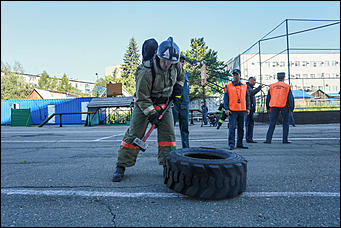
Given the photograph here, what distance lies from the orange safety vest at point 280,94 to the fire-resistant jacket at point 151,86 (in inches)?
167

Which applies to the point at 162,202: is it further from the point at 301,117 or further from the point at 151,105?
the point at 301,117

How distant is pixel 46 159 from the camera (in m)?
4.22

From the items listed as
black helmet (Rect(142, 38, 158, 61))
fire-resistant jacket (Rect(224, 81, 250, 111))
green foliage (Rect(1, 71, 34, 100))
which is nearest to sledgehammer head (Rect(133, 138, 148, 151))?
black helmet (Rect(142, 38, 158, 61))

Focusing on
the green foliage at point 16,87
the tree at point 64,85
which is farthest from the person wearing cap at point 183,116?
the tree at point 64,85

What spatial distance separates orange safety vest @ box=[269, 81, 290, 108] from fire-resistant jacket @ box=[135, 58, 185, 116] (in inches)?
167

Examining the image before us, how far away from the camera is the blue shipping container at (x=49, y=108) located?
23.8m

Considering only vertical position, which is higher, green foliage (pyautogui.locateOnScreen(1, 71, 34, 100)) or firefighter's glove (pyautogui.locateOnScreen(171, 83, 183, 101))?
green foliage (pyautogui.locateOnScreen(1, 71, 34, 100))

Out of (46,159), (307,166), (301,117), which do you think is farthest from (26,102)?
(307,166)

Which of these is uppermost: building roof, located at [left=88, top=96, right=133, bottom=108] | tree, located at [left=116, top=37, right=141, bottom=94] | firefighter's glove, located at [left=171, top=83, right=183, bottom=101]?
tree, located at [left=116, top=37, right=141, bottom=94]

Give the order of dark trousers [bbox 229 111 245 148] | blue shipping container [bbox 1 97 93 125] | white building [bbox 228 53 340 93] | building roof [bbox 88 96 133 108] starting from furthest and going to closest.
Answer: blue shipping container [bbox 1 97 93 125] < white building [bbox 228 53 340 93] < building roof [bbox 88 96 133 108] < dark trousers [bbox 229 111 245 148]

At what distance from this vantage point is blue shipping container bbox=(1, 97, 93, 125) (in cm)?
2378

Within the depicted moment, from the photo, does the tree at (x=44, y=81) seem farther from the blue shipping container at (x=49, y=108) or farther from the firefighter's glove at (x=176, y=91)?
the firefighter's glove at (x=176, y=91)

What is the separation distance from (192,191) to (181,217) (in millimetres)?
377

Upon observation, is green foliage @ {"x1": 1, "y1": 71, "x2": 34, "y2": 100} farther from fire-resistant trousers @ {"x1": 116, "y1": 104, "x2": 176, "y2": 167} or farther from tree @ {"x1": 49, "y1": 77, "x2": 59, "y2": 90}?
fire-resistant trousers @ {"x1": 116, "y1": 104, "x2": 176, "y2": 167}
